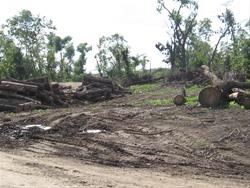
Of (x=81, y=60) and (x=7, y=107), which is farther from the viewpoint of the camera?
(x=81, y=60)

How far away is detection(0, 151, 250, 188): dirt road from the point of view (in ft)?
26.3

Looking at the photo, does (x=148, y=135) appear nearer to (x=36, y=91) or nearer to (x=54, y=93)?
(x=36, y=91)

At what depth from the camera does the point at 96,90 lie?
28.0 metres

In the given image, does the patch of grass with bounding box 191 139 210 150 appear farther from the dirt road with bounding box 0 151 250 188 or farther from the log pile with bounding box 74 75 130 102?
the log pile with bounding box 74 75 130 102

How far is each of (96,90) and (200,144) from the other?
1750 centimetres

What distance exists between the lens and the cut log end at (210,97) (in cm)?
1639

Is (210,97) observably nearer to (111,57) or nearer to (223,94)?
(223,94)

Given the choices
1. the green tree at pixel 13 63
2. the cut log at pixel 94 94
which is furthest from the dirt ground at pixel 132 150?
the green tree at pixel 13 63

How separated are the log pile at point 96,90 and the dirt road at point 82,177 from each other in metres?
17.0

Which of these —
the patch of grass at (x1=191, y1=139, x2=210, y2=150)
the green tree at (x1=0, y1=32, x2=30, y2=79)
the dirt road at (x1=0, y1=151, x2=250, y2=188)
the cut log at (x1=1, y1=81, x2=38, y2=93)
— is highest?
the green tree at (x1=0, y1=32, x2=30, y2=79)

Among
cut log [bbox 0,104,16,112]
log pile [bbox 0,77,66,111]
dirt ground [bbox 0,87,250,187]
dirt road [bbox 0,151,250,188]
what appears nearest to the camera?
dirt road [bbox 0,151,250,188]

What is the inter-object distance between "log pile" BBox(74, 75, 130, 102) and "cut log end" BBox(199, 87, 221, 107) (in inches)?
460

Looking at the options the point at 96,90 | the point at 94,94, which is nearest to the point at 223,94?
the point at 94,94

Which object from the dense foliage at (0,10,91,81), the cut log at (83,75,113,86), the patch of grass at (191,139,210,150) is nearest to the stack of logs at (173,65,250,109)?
the patch of grass at (191,139,210,150)
